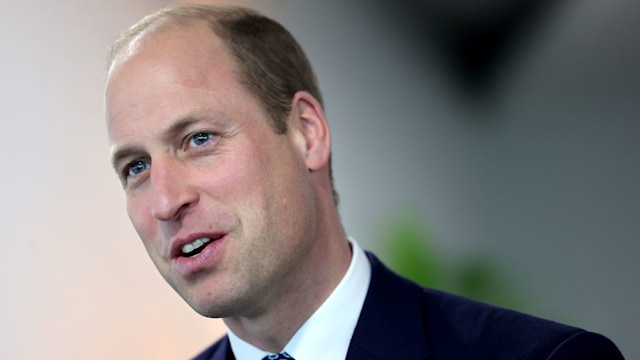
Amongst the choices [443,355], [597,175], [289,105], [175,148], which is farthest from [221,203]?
[597,175]

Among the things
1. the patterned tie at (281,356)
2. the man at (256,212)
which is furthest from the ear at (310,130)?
the patterned tie at (281,356)

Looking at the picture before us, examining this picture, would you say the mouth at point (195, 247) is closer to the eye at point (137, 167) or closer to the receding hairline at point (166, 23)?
the eye at point (137, 167)

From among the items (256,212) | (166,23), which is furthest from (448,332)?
(166,23)

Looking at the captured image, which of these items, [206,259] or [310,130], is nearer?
[206,259]

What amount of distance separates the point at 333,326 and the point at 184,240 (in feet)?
1.17

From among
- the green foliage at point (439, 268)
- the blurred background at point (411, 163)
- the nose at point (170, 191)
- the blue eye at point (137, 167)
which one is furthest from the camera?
the green foliage at point (439, 268)

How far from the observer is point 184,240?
1.49 m

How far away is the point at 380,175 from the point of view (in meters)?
2.94

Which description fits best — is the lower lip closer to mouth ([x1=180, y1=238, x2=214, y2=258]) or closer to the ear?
mouth ([x1=180, y1=238, x2=214, y2=258])

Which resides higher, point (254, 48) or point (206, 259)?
point (254, 48)

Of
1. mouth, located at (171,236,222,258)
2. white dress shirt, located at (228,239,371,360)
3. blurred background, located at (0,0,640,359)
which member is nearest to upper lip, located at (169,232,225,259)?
mouth, located at (171,236,222,258)

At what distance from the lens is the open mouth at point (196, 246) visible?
1487 mm

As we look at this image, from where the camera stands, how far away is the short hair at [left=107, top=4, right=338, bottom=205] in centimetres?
162

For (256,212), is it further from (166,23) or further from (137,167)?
(166,23)
